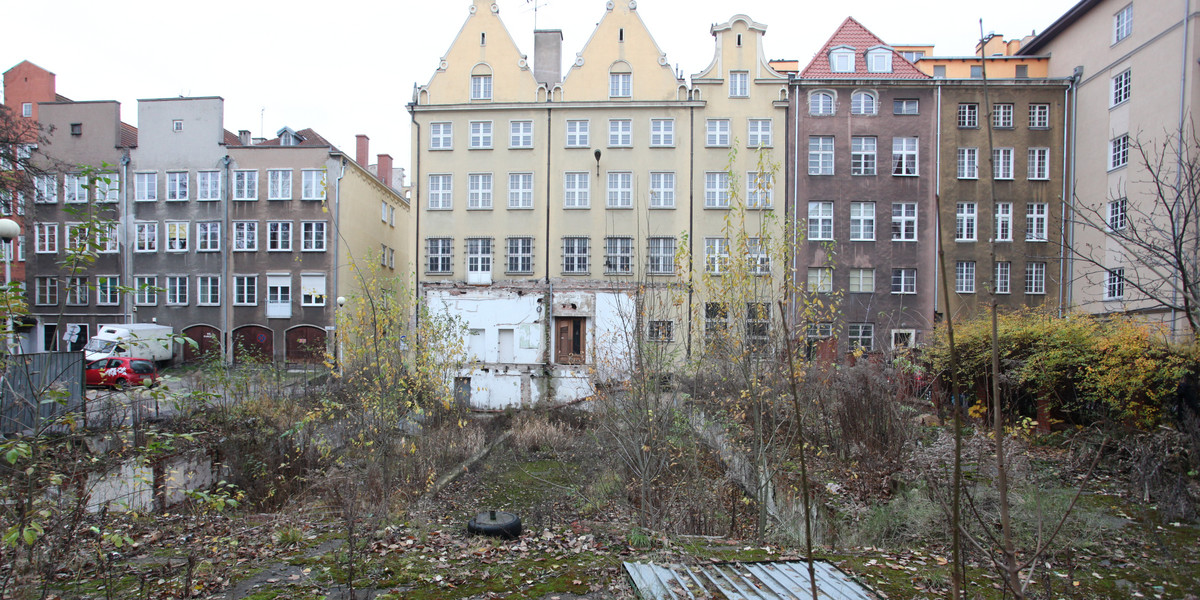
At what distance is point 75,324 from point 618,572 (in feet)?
119

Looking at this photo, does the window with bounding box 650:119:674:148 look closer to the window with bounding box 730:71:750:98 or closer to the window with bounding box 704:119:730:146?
the window with bounding box 704:119:730:146

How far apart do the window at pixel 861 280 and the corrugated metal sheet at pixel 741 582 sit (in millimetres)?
24147

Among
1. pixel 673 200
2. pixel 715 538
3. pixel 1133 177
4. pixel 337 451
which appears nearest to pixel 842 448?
pixel 715 538

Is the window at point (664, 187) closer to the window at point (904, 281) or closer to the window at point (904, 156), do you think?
the window at point (904, 156)

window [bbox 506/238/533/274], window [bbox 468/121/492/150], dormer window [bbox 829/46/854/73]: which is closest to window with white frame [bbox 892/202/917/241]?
dormer window [bbox 829/46/854/73]

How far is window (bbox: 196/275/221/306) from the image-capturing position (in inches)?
1280

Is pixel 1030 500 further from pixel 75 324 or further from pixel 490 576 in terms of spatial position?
pixel 75 324

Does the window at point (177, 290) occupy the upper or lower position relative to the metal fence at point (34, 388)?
upper

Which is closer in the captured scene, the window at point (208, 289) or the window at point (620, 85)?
the window at point (620, 85)

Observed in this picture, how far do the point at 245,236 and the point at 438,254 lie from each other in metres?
10.7

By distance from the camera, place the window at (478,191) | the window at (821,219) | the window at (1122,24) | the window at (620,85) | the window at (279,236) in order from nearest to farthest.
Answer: the window at (1122,24)
the window at (821,219)
the window at (620,85)
the window at (478,191)
the window at (279,236)

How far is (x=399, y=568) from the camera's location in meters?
6.93

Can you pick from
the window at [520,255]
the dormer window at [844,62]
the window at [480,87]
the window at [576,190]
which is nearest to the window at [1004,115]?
the dormer window at [844,62]

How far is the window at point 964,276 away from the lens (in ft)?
93.6
